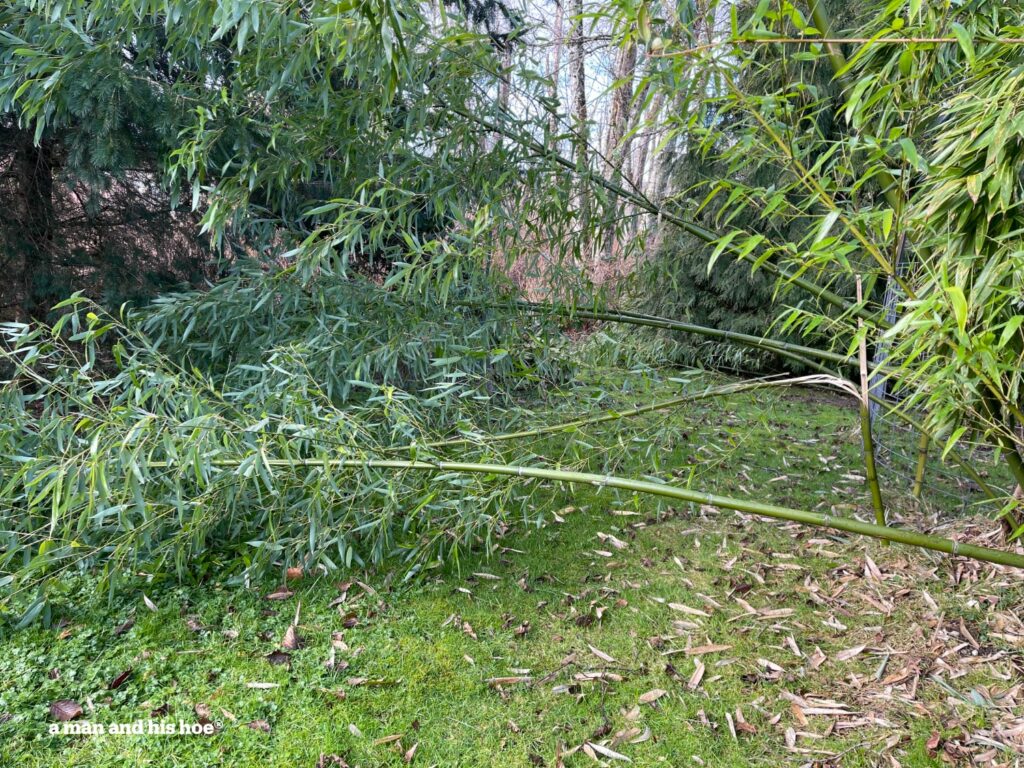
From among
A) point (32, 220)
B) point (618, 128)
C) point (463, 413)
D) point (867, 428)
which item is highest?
point (618, 128)

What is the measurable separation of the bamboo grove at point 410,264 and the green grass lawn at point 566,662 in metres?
0.19

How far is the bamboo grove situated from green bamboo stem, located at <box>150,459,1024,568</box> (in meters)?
0.01

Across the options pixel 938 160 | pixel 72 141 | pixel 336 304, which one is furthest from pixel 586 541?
pixel 72 141

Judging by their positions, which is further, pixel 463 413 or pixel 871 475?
pixel 463 413

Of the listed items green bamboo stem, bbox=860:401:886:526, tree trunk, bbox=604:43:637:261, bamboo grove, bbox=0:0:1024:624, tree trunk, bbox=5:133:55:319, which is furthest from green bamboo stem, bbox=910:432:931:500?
tree trunk, bbox=5:133:55:319

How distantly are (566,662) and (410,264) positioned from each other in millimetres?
1321

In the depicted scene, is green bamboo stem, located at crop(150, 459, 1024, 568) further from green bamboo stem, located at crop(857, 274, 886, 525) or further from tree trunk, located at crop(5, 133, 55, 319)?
tree trunk, located at crop(5, 133, 55, 319)

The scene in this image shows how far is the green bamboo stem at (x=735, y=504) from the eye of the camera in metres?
1.37

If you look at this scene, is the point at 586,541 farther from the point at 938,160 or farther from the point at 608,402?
the point at 938,160

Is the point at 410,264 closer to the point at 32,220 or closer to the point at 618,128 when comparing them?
the point at 32,220

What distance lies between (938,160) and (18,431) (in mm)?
2539

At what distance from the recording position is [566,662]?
192 centimetres

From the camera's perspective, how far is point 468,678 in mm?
1846

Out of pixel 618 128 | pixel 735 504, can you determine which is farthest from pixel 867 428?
pixel 618 128
